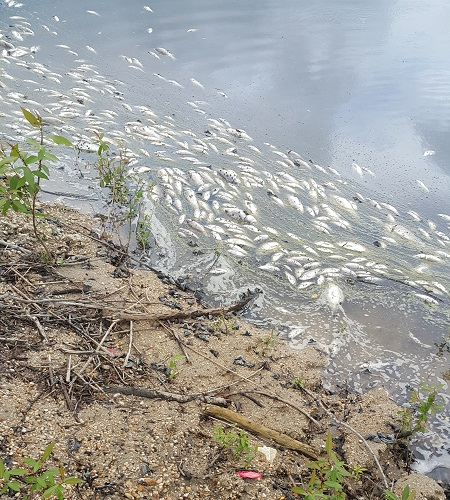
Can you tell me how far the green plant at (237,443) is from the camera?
101 inches

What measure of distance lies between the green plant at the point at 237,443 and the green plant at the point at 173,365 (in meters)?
0.69

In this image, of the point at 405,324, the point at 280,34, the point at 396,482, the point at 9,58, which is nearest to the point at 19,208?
the point at 396,482

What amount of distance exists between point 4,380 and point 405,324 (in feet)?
12.1

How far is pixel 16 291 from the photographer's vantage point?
3.53 m

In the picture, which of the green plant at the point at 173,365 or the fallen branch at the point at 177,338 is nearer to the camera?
the green plant at the point at 173,365

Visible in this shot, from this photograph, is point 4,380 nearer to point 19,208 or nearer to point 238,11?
point 19,208

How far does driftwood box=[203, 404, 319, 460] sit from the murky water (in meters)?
1.03

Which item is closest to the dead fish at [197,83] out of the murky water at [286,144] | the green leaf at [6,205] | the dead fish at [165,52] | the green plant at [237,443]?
the murky water at [286,144]

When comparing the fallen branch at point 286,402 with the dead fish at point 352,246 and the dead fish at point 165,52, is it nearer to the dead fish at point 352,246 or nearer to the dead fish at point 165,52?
the dead fish at point 352,246

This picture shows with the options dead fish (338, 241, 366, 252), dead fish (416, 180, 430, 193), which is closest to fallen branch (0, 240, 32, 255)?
dead fish (338, 241, 366, 252)

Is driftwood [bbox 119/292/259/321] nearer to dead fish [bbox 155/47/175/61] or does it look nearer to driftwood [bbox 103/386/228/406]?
Answer: driftwood [bbox 103/386/228/406]

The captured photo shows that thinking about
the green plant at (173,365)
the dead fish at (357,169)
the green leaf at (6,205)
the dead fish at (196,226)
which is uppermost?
the green leaf at (6,205)

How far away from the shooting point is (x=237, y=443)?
2.69 m

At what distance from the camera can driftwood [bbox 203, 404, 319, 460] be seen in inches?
114
